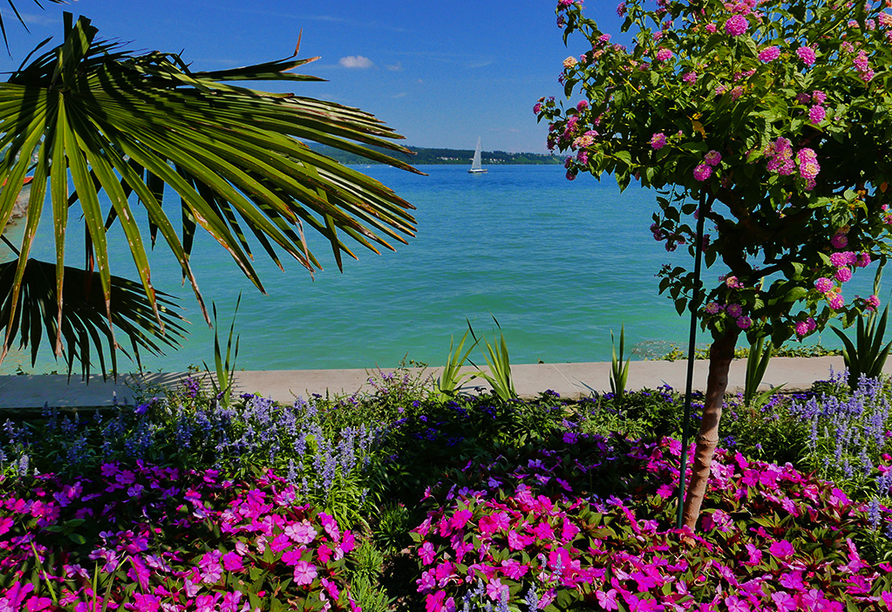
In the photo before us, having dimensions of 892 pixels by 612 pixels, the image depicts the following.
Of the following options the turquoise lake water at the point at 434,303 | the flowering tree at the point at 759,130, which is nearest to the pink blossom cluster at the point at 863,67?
the flowering tree at the point at 759,130

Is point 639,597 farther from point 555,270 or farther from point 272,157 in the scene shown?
point 555,270

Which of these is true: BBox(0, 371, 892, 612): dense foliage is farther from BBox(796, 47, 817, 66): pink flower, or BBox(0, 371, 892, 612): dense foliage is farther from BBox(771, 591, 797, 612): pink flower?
BBox(796, 47, 817, 66): pink flower

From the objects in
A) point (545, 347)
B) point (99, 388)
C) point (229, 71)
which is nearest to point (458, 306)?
point (545, 347)

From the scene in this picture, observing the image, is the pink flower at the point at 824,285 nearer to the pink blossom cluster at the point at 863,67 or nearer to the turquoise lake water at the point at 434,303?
the pink blossom cluster at the point at 863,67

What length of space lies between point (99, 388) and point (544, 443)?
3100 millimetres

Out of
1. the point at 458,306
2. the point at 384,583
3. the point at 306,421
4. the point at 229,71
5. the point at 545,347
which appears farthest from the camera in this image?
the point at 458,306

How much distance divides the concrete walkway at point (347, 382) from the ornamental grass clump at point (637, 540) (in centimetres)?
118

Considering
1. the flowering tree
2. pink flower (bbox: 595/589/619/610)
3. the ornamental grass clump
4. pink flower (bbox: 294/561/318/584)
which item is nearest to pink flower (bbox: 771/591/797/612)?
the ornamental grass clump

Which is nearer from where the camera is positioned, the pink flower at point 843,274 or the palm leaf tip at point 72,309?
the pink flower at point 843,274

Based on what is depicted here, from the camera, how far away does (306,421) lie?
127 inches

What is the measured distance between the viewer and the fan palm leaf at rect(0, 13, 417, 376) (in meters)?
1.68

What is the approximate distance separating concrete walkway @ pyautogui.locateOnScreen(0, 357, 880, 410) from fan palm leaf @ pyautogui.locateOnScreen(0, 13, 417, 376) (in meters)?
1.62

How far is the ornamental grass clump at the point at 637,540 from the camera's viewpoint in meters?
2.15

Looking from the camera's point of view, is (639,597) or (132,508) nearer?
(639,597)
